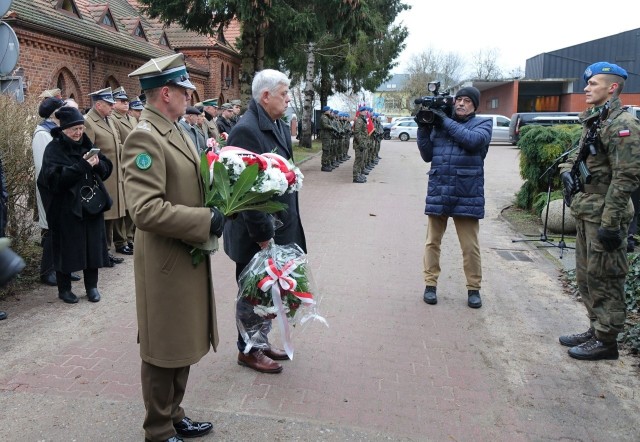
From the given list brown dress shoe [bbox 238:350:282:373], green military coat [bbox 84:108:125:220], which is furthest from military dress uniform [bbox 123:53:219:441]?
green military coat [bbox 84:108:125:220]

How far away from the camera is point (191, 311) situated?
2.97 meters

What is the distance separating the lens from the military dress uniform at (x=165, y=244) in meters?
2.71

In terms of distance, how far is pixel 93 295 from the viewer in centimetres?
573

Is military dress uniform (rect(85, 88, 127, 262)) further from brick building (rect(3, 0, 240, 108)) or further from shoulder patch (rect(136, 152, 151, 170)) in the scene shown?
brick building (rect(3, 0, 240, 108))

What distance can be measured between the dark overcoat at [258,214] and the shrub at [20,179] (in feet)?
11.0

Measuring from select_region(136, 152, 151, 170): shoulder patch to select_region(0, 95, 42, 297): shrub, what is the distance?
418 centimetres

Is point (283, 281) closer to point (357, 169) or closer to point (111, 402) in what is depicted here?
point (111, 402)

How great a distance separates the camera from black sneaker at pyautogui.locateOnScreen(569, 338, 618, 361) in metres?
4.50

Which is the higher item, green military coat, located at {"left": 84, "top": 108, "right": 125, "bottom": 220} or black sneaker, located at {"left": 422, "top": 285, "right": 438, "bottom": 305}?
green military coat, located at {"left": 84, "top": 108, "right": 125, "bottom": 220}

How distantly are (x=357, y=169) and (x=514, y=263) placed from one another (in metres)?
8.84

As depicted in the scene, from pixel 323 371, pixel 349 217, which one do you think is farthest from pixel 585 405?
pixel 349 217

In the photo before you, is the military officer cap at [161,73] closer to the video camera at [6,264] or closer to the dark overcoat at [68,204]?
the video camera at [6,264]

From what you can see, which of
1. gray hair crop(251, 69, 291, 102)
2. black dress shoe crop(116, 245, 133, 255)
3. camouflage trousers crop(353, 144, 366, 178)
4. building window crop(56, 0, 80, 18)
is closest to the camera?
gray hair crop(251, 69, 291, 102)

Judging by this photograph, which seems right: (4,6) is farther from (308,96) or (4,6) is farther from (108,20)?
(308,96)
